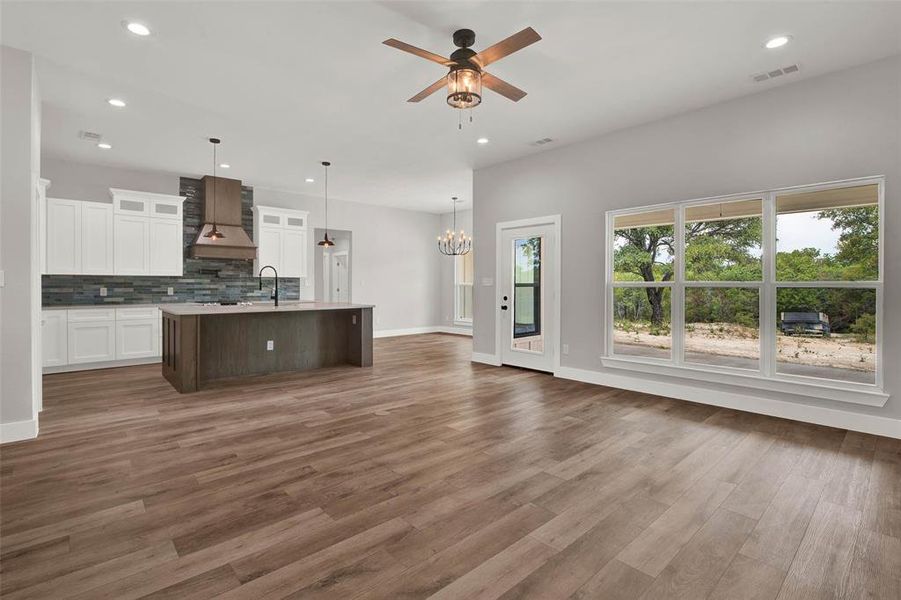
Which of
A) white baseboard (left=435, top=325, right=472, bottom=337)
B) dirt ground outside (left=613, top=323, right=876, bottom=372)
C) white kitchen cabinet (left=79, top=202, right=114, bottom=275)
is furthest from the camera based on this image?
white baseboard (left=435, top=325, right=472, bottom=337)

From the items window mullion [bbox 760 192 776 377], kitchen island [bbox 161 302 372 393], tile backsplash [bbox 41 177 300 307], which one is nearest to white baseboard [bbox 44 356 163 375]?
tile backsplash [bbox 41 177 300 307]

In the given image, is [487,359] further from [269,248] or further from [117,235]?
[117,235]

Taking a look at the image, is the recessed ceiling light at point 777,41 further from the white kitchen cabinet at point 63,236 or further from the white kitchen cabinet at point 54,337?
the white kitchen cabinet at point 54,337

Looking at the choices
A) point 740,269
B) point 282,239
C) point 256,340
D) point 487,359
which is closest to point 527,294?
point 487,359

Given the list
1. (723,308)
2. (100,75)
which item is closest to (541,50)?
(723,308)

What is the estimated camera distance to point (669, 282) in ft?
15.7

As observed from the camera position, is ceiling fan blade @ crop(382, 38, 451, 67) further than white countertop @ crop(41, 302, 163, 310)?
No

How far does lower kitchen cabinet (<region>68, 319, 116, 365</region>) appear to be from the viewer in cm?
602

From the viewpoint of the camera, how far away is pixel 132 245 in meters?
6.59

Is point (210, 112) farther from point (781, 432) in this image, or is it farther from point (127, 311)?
point (781, 432)

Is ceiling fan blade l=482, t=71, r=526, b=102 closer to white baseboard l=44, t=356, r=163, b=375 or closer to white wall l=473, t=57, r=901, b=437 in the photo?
white wall l=473, t=57, r=901, b=437

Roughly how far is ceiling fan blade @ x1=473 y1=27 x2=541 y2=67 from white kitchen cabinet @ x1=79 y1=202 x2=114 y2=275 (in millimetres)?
6278

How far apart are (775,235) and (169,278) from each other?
817cm

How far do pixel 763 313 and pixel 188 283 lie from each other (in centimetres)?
797
